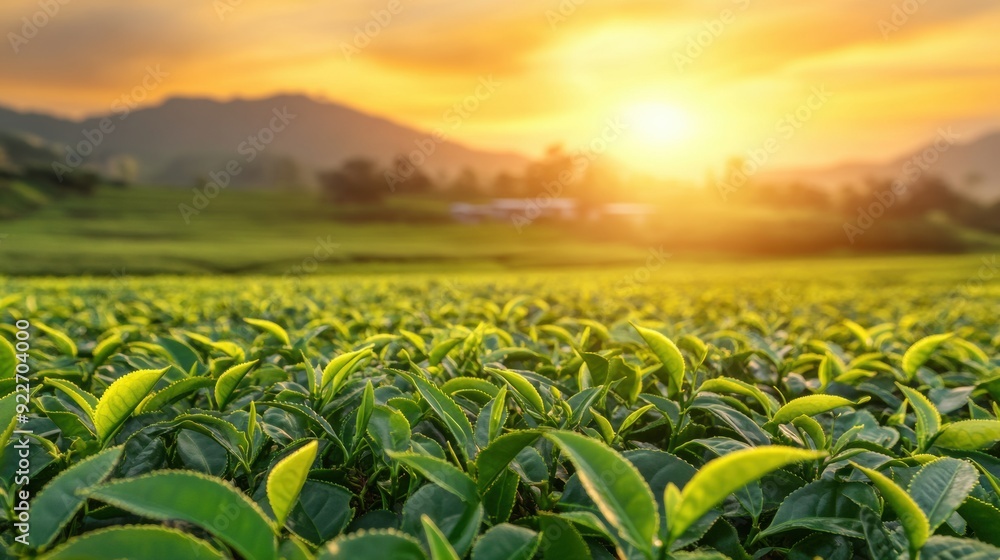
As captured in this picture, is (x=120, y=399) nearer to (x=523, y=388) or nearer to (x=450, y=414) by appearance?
(x=450, y=414)

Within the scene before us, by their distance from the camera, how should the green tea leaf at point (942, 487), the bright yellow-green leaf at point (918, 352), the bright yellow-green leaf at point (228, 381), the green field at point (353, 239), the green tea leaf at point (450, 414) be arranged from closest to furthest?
the green tea leaf at point (942, 487) < the green tea leaf at point (450, 414) < the bright yellow-green leaf at point (228, 381) < the bright yellow-green leaf at point (918, 352) < the green field at point (353, 239)

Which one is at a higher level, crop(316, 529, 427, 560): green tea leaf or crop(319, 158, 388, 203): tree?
crop(319, 158, 388, 203): tree

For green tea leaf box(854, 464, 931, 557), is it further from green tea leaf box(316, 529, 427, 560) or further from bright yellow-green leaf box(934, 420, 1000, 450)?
green tea leaf box(316, 529, 427, 560)

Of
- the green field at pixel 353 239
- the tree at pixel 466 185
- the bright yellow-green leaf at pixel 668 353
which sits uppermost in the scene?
the tree at pixel 466 185

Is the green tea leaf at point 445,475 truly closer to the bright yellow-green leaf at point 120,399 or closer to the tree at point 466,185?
the bright yellow-green leaf at point 120,399

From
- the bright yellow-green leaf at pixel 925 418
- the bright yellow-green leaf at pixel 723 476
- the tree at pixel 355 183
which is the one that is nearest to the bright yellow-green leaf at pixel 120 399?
the bright yellow-green leaf at pixel 723 476

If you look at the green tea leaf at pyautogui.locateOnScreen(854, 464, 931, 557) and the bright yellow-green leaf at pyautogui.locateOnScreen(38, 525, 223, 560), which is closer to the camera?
the bright yellow-green leaf at pyautogui.locateOnScreen(38, 525, 223, 560)

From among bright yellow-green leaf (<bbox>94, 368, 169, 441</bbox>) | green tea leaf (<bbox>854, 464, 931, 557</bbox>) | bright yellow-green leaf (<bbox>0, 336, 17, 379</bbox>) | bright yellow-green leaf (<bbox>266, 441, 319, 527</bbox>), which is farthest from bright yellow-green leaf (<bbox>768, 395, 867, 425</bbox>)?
bright yellow-green leaf (<bbox>0, 336, 17, 379</bbox>)

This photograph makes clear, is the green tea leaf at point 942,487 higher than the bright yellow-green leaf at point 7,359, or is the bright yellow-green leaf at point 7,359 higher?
the green tea leaf at point 942,487

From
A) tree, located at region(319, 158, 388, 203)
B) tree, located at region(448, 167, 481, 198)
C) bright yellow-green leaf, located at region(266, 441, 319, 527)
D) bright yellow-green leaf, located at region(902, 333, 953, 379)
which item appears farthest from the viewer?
tree, located at region(448, 167, 481, 198)

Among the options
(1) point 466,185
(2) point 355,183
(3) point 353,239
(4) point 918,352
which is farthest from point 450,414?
(1) point 466,185

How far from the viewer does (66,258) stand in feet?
89.7

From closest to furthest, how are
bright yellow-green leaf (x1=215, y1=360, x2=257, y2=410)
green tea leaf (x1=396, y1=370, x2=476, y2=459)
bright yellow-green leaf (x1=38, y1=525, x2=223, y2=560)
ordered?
bright yellow-green leaf (x1=38, y1=525, x2=223, y2=560), green tea leaf (x1=396, y1=370, x2=476, y2=459), bright yellow-green leaf (x1=215, y1=360, x2=257, y2=410)

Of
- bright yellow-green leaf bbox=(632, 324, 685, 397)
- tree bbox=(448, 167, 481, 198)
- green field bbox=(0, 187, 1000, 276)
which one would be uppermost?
tree bbox=(448, 167, 481, 198)
